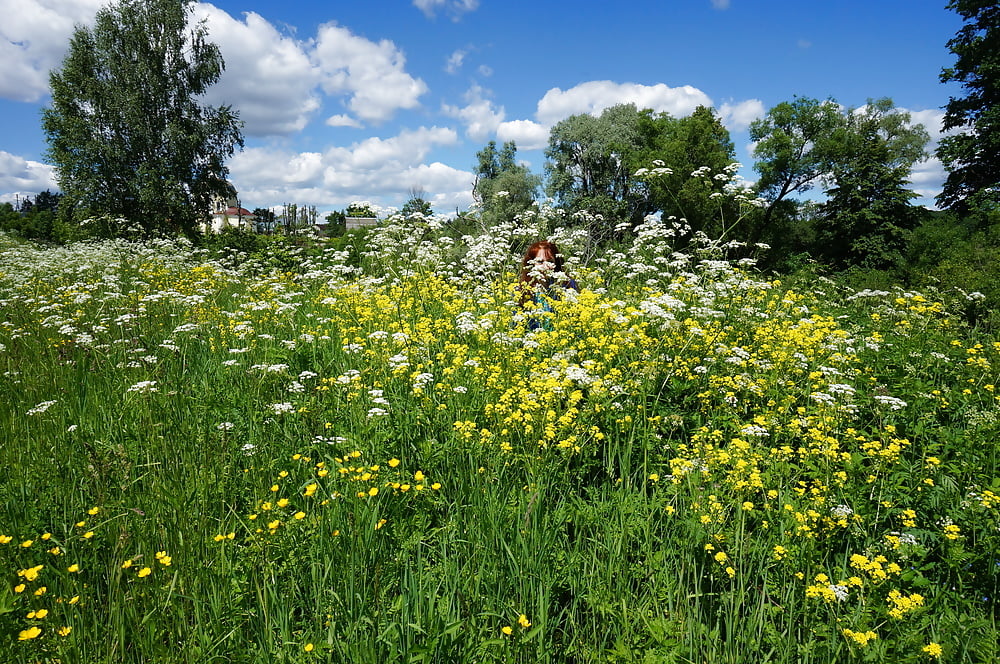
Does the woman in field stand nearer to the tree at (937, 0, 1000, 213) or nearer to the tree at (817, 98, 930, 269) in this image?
the tree at (937, 0, 1000, 213)

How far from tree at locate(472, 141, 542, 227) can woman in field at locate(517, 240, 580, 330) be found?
26.5 m

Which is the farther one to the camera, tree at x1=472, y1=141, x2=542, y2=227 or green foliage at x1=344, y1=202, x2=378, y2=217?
tree at x1=472, y1=141, x2=542, y2=227

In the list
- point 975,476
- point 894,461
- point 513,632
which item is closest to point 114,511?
point 513,632

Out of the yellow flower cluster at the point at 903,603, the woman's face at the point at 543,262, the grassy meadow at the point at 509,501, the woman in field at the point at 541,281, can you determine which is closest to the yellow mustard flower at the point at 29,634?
the grassy meadow at the point at 509,501

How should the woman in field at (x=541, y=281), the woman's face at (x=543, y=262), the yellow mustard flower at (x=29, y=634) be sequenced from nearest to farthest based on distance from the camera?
the yellow mustard flower at (x=29, y=634) < the woman in field at (x=541, y=281) < the woman's face at (x=543, y=262)

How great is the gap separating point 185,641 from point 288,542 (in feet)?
1.72

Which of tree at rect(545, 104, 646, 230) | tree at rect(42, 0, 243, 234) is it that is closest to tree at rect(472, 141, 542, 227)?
tree at rect(545, 104, 646, 230)

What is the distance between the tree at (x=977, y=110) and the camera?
22.8m

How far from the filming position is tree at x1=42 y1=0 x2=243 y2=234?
26.8m

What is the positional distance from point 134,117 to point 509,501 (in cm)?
3399

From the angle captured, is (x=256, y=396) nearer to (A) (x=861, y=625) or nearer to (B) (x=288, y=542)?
(B) (x=288, y=542)

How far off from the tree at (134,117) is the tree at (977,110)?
3984 cm

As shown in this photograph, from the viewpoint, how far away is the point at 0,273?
875 cm

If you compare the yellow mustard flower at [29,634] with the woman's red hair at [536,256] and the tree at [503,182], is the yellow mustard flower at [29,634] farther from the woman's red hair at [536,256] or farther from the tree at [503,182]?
the tree at [503,182]
